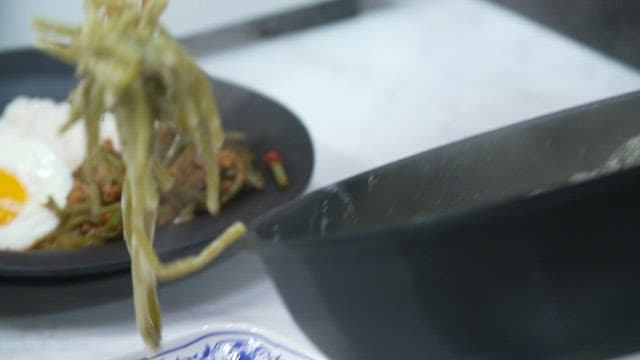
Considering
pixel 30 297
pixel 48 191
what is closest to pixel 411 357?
pixel 30 297

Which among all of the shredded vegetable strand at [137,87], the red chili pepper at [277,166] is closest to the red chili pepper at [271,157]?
the red chili pepper at [277,166]

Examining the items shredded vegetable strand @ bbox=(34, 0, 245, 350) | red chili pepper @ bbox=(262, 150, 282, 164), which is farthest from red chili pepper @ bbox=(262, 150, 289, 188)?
shredded vegetable strand @ bbox=(34, 0, 245, 350)

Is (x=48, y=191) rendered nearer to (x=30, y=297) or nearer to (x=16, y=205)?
(x=16, y=205)

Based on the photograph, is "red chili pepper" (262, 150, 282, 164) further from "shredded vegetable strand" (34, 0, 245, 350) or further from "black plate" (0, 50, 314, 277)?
"shredded vegetable strand" (34, 0, 245, 350)

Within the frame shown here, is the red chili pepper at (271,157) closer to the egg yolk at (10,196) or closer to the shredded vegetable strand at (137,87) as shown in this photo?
the egg yolk at (10,196)

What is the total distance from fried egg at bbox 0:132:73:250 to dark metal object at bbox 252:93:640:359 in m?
0.28

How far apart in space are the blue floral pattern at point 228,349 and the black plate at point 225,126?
7cm

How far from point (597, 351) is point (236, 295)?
0.30m

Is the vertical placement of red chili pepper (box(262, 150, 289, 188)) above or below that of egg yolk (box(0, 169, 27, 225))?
above

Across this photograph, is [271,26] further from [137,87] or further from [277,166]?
[137,87]

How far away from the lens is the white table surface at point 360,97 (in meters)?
0.71

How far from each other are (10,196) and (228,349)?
307 millimetres

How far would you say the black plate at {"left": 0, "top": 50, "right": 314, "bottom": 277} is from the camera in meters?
0.67

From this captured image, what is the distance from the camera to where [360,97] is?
3.49ft
